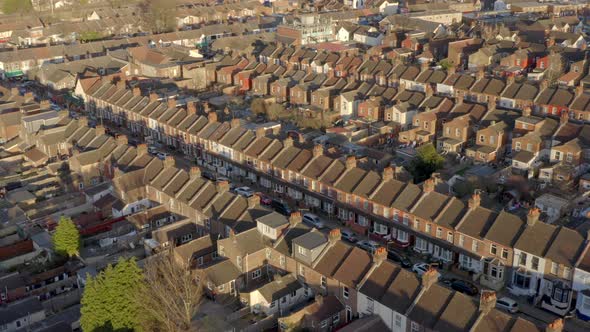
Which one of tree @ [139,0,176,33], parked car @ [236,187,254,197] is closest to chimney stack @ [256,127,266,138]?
parked car @ [236,187,254,197]

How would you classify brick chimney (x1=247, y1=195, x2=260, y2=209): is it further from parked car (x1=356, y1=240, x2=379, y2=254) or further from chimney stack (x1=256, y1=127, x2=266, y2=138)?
chimney stack (x1=256, y1=127, x2=266, y2=138)

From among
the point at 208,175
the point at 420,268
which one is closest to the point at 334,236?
the point at 420,268

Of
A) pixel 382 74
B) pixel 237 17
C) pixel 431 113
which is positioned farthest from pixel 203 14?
pixel 431 113

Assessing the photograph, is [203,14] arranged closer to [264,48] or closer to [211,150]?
[264,48]

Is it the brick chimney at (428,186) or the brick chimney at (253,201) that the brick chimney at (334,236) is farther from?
the brick chimney at (428,186)

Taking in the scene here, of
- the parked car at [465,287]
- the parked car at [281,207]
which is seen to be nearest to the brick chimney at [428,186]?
the parked car at [465,287]

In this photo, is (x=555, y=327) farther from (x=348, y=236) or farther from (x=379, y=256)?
(x=348, y=236)

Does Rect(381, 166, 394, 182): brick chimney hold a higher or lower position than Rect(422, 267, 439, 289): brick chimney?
higher
